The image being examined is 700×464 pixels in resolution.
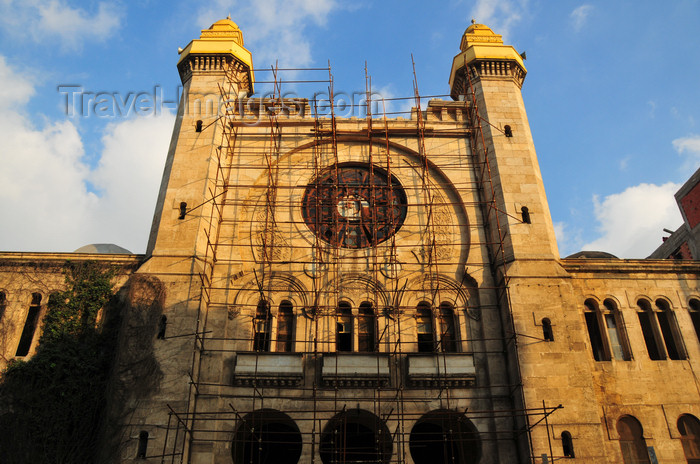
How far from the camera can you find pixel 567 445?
1917 cm

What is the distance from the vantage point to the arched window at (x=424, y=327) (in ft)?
72.4

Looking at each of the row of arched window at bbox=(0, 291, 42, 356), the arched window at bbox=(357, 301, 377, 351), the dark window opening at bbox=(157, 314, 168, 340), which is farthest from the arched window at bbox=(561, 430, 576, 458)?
the row of arched window at bbox=(0, 291, 42, 356)

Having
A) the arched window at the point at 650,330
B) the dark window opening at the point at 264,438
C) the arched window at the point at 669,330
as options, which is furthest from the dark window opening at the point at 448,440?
the arched window at the point at 669,330

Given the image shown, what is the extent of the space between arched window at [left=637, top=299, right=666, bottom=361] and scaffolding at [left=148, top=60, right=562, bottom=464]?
6002 mm

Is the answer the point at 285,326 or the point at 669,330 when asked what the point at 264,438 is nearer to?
the point at 285,326

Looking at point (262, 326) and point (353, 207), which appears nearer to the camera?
point (262, 326)

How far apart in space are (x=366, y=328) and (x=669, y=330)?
12.2 m

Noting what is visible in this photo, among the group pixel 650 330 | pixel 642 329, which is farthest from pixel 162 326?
pixel 650 330

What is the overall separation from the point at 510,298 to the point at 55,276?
697 inches

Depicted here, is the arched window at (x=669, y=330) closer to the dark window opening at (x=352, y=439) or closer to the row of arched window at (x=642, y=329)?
the row of arched window at (x=642, y=329)

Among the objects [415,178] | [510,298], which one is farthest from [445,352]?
[415,178]

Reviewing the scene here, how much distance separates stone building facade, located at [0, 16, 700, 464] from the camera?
19.7 metres

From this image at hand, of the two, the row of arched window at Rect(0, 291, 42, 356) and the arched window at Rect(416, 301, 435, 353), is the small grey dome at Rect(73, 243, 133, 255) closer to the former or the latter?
the row of arched window at Rect(0, 291, 42, 356)

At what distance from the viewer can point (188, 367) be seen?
1970cm
